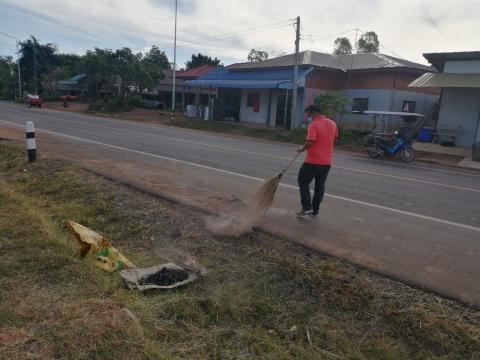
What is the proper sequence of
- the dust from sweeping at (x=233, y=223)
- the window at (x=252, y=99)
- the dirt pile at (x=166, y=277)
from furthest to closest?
the window at (x=252, y=99)
the dust from sweeping at (x=233, y=223)
the dirt pile at (x=166, y=277)

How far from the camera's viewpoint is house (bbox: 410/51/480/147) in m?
19.0

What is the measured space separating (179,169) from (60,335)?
692 centimetres

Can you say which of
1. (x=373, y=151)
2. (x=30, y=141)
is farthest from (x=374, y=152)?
(x=30, y=141)

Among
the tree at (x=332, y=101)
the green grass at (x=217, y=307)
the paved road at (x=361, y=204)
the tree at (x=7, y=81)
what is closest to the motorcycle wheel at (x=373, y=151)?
the paved road at (x=361, y=204)

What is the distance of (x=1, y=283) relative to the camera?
320 cm

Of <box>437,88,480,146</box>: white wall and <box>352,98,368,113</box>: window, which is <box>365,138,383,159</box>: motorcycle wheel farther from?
<box>352,98,368,113</box>: window

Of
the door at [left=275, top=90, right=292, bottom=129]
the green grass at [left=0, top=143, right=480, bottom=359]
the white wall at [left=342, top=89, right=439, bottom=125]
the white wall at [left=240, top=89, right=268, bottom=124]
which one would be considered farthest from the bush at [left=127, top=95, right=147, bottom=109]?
the green grass at [left=0, top=143, right=480, bottom=359]

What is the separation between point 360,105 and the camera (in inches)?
1029

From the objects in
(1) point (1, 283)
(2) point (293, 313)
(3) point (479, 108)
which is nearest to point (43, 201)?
(1) point (1, 283)

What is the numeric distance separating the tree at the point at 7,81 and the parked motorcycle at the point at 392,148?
61.8 m

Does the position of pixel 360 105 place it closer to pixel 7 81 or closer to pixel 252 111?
pixel 252 111

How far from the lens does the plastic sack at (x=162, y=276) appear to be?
3.42m

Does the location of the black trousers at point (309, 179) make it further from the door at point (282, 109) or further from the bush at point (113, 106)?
the bush at point (113, 106)

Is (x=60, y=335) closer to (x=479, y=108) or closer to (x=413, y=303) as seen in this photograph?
(x=413, y=303)
